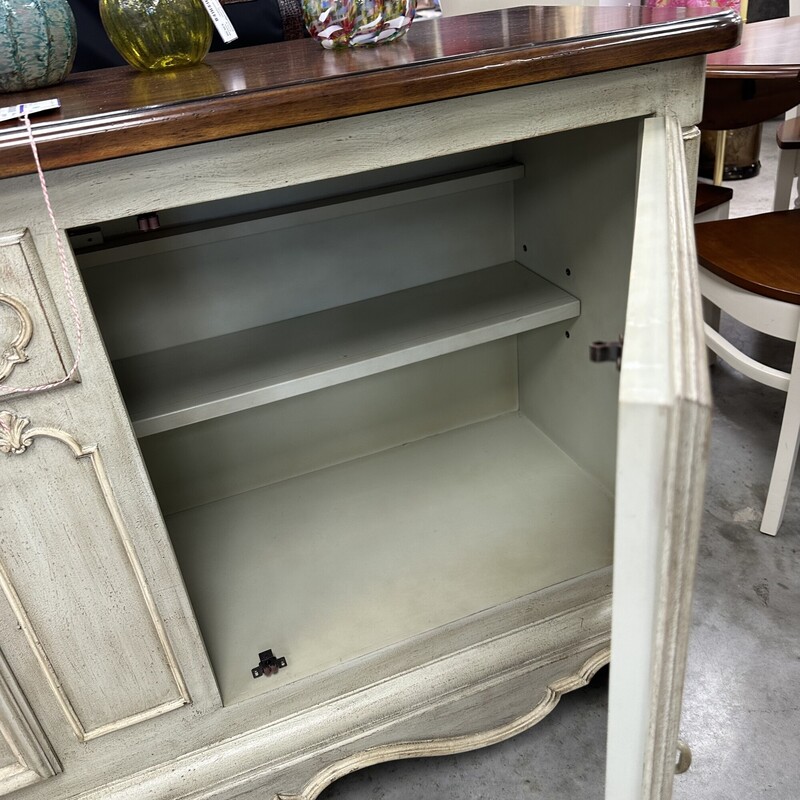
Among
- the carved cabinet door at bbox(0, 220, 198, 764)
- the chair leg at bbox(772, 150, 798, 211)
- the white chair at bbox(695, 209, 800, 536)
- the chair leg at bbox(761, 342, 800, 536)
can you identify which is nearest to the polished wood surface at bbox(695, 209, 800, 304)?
the white chair at bbox(695, 209, 800, 536)

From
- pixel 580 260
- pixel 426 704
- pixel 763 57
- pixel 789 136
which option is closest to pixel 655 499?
pixel 426 704

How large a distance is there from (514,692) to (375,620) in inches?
8.5

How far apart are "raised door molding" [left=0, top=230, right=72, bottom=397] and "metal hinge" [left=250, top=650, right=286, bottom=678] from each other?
0.47 meters

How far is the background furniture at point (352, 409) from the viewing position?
0.62 metres

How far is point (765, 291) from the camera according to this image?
1.21 meters

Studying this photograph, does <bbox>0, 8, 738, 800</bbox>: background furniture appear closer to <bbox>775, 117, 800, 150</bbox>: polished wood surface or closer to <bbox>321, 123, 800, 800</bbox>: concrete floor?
<bbox>321, 123, 800, 800</bbox>: concrete floor

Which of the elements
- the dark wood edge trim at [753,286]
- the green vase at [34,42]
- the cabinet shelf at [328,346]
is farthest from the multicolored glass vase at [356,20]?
the dark wood edge trim at [753,286]

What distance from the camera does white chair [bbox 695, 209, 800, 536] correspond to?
3.99 ft

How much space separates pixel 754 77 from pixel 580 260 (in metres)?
0.52

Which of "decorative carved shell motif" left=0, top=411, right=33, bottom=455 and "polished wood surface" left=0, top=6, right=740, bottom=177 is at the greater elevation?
"polished wood surface" left=0, top=6, right=740, bottom=177

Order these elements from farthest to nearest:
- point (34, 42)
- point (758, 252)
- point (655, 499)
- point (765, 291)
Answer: point (758, 252)
point (765, 291)
point (34, 42)
point (655, 499)

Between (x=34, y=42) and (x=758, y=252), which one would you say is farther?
(x=758, y=252)

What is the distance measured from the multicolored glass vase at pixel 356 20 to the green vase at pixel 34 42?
266 mm

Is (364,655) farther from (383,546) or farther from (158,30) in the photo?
(158,30)
